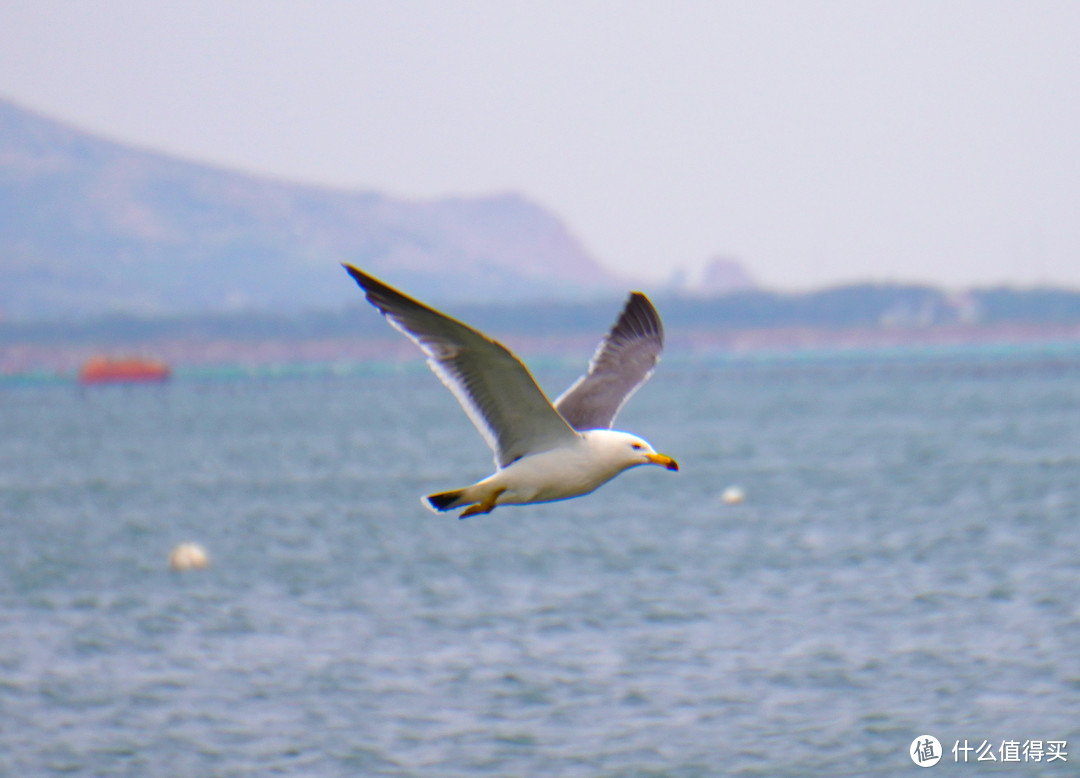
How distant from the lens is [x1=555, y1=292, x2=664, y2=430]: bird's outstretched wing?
13164 mm

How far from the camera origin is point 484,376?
11188 millimetres

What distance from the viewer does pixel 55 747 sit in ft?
76.1

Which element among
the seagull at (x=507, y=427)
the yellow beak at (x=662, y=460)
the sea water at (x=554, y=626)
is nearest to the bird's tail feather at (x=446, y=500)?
the seagull at (x=507, y=427)

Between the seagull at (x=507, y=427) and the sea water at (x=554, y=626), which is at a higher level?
the seagull at (x=507, y=427)

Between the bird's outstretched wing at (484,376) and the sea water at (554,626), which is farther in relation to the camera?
the sea water at (554,626)

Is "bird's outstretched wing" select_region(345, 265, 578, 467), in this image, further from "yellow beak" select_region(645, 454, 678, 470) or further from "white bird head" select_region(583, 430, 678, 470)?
"yellow beak" select_region(645, 454, 678, 470)

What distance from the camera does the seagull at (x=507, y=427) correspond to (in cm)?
1066

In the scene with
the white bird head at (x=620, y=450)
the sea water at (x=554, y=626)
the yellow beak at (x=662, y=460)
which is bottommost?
the sea water at (x=554, y=626)

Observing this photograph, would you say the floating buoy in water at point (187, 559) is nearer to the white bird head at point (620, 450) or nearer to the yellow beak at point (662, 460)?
the white bird head at point (620, 450)

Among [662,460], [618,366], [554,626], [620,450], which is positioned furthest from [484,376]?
[554,626]

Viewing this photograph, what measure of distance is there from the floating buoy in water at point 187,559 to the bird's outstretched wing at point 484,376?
33638 mm

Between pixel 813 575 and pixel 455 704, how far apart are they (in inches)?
622

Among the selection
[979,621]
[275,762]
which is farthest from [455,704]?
[979,621]

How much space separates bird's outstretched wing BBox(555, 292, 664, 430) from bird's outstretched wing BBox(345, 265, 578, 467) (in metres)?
1.47
